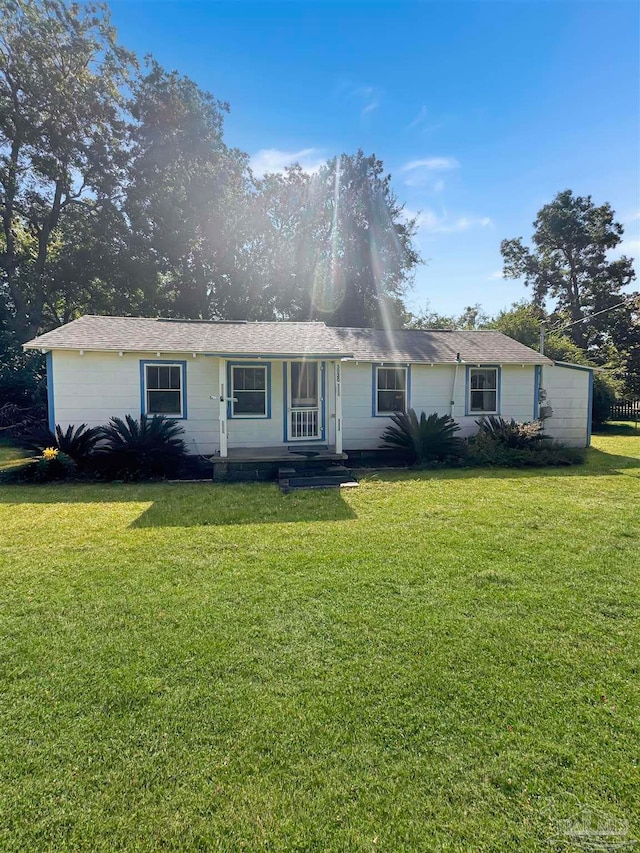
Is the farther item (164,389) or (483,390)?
(483,390)

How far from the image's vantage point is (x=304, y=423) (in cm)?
1059

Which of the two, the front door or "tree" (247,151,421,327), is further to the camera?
"tree" (247,151,421,327)

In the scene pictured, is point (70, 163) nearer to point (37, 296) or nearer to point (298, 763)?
point (37, 296)

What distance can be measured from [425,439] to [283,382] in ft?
12.7

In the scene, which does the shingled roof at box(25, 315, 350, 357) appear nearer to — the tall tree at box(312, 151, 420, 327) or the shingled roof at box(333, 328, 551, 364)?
the shingled roof at box(333, 328, 551, 364)

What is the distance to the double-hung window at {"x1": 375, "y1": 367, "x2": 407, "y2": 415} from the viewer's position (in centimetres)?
1134

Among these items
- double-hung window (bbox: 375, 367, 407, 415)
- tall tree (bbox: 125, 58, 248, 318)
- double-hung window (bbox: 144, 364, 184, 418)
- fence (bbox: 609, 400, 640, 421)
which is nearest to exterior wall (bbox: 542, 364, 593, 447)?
double-hung window (bbox: 375, 367, 407, 415)

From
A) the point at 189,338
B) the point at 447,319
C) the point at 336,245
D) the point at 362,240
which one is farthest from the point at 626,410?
the point at 189,338

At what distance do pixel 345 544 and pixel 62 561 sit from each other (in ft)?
10.2

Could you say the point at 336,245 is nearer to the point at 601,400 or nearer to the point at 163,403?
the point at 601,400

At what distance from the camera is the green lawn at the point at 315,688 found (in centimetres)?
176

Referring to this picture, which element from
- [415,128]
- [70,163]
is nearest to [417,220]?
[415,128]

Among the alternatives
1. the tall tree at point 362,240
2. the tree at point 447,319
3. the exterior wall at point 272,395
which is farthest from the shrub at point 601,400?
the tree at point 447,319

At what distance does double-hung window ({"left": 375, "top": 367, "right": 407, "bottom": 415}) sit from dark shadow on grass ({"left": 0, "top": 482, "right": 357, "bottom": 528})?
174 inches
